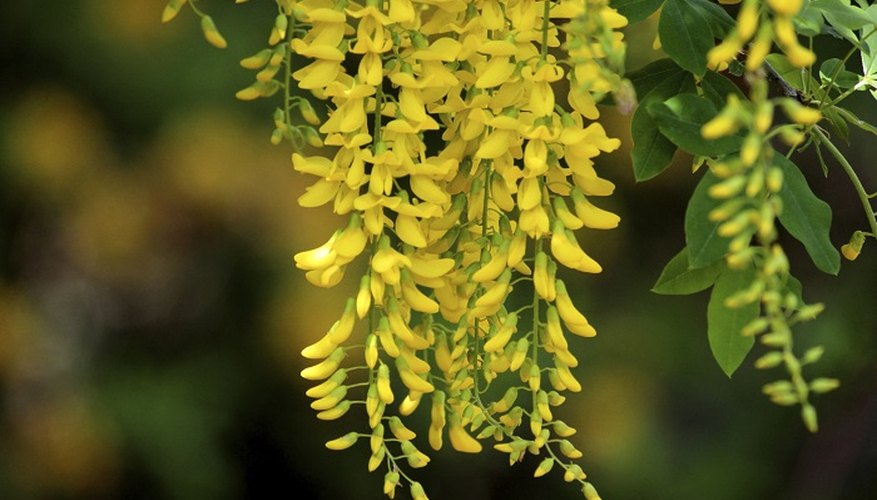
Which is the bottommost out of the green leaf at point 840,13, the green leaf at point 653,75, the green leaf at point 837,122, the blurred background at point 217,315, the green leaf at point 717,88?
the blurred background at point 217,315

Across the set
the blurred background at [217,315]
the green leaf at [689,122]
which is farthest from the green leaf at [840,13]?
the blurred background at [217,315]

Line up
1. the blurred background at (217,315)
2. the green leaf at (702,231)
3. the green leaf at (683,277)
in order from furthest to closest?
the blurred background at (217,315), the green leaf at (683,277), the green leaf at (702,231)

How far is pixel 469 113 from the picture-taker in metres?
0.83

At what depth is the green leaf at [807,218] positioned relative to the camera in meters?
0.82

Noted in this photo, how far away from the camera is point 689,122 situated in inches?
31.5

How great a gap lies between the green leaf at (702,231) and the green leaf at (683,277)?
98 mm

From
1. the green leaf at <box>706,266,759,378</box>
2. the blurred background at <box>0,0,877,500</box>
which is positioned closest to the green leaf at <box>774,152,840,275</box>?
the green leaf at <box>706,266,759,378</box>

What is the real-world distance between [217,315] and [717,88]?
4.21 feet

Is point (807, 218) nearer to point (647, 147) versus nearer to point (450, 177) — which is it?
point (647, 147)

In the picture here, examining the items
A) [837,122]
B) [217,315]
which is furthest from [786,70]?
[217,315]

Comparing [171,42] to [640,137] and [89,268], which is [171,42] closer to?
[89,268]

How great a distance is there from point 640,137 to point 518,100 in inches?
3.0

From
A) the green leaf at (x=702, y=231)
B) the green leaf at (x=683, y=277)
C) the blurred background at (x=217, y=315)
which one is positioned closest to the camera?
the green leaf at (x=702, y=231)

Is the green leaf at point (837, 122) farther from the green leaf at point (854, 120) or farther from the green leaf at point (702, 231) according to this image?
the green leaf at point (702, 231)
